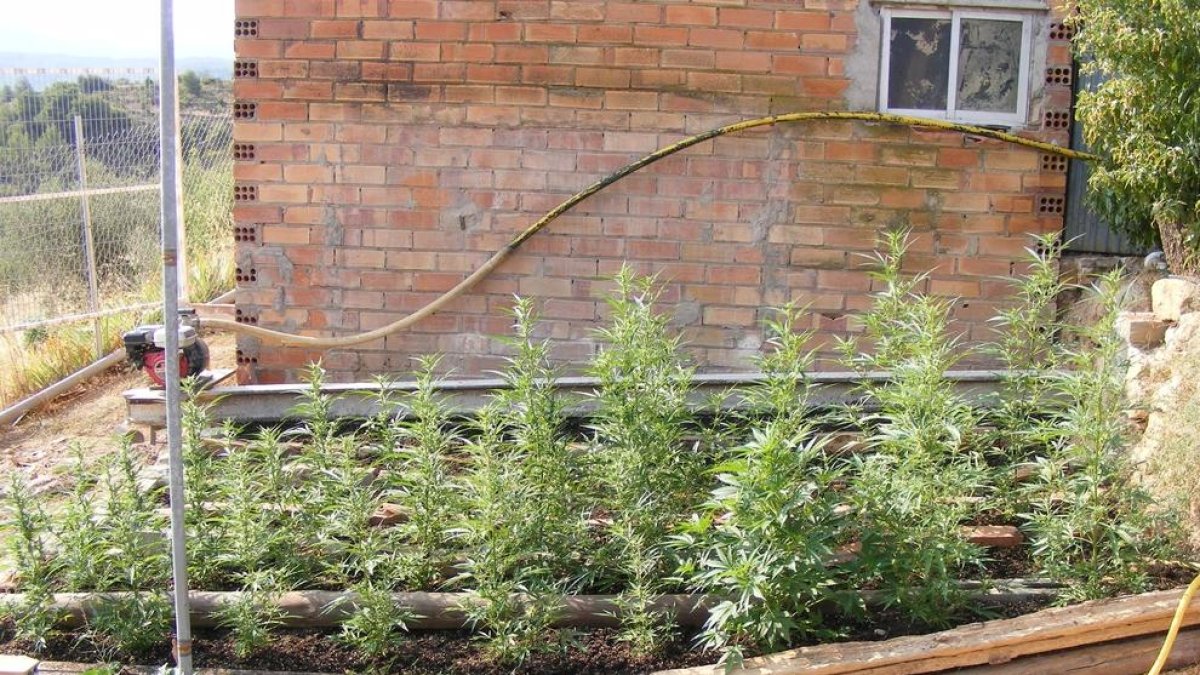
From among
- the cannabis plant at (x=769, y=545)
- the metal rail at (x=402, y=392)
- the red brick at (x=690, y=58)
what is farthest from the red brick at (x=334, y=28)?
the cannabis plant at (x=769, y=545)

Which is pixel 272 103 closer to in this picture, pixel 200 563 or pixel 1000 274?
pixel 200 563

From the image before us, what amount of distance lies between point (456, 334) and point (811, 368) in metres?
1.94

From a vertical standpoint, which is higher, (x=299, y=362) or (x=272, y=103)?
(x=272, y=103)

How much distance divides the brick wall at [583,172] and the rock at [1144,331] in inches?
42.1

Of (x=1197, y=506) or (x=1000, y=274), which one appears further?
(x=1000, y=274)

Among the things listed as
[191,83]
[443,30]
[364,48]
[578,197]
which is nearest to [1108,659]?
[578,197]

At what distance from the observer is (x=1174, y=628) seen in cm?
411

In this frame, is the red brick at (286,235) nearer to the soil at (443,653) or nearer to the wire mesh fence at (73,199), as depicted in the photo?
the soil at (443,653)

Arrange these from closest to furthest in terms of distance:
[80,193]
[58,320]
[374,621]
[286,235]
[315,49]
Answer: [374,621], [315,49], [286,235], [58,320], [80,193]

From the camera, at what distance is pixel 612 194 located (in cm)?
639

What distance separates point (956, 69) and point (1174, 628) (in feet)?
10.7

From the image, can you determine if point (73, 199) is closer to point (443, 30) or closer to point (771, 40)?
point (443, 30)

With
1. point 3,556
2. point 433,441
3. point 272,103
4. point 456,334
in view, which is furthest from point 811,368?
point 3,556

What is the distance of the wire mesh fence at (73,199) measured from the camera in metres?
8.90
